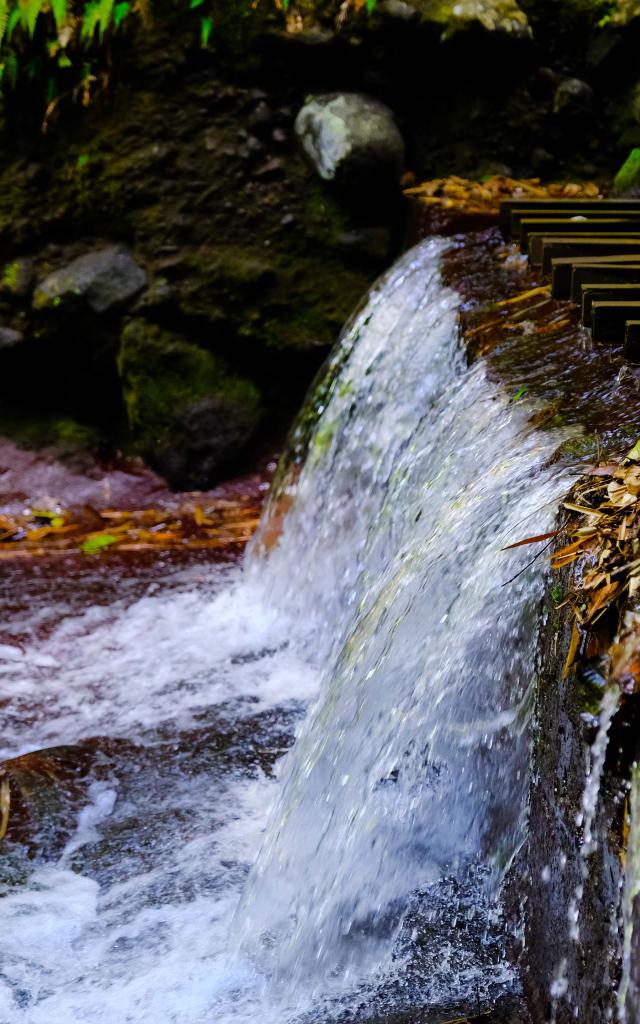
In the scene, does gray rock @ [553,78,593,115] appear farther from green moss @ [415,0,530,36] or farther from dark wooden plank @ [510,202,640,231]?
dark wooden plank @ [510,202,640,231]

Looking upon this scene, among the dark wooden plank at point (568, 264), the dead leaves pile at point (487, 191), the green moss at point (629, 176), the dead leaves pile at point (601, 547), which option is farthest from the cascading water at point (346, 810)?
the green moss at point (629, 176)

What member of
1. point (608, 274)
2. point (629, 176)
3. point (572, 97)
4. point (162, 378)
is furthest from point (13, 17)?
point (608, 274)

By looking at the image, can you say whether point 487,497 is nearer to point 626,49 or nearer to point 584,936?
point 584,936

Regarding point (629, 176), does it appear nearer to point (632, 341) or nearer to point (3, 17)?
point (632, 341)

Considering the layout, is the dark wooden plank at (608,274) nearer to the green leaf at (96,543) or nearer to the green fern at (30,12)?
the green leaf at (96,543)

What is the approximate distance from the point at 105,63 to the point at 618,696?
4825 millimetres

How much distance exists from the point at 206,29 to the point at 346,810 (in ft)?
13.7

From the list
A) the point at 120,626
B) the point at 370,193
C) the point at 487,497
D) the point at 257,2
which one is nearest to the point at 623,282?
the point at 487,497

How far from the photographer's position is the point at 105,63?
5324mm

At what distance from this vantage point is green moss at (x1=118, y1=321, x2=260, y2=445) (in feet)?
18.4

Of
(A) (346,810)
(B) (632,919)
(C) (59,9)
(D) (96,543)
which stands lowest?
(D) (96,543)

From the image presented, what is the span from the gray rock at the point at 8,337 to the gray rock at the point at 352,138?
1.87m

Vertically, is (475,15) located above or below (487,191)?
above

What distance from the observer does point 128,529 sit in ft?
16.9
